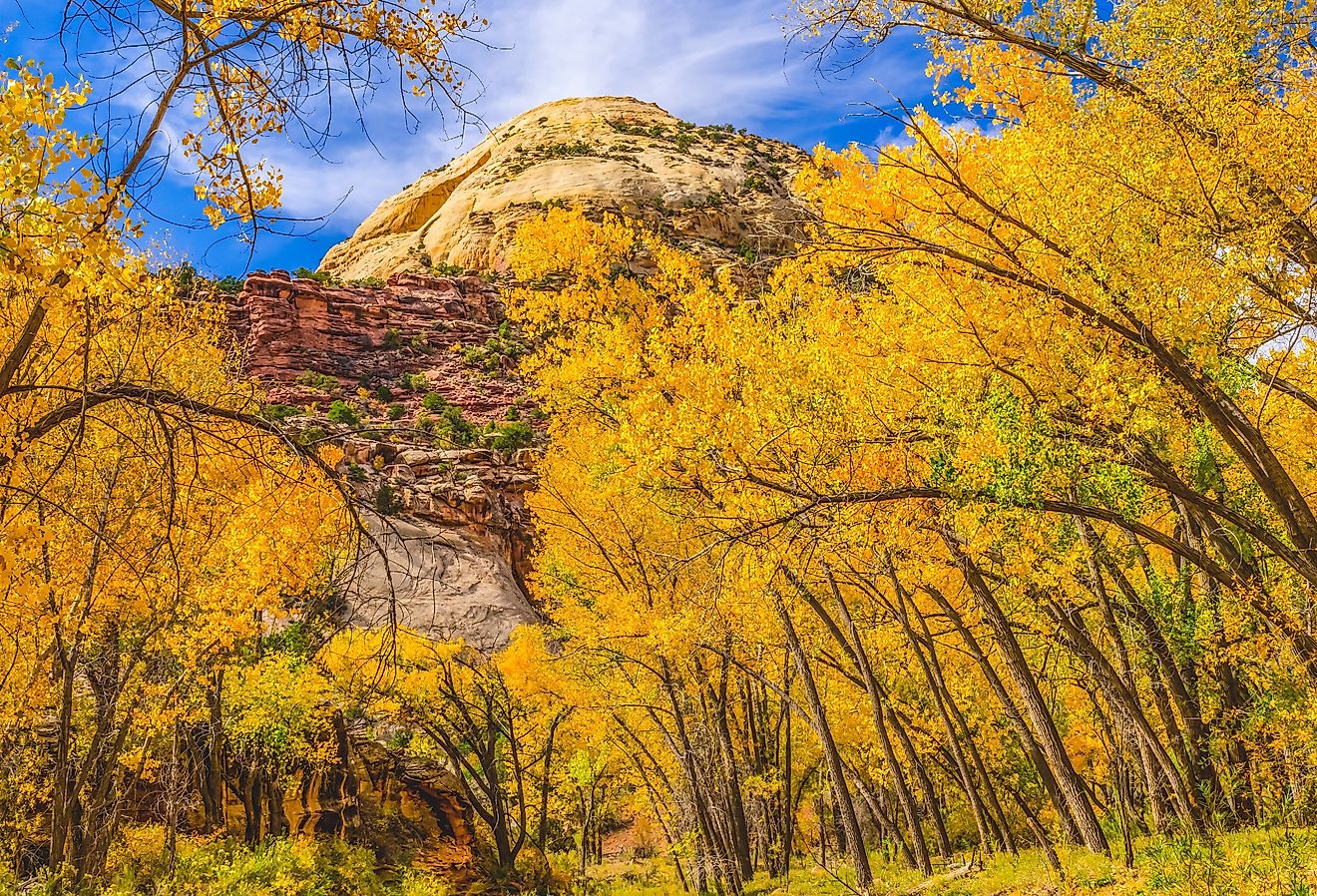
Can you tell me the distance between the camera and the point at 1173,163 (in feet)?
20.9

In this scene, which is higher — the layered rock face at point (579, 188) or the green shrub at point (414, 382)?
the layered rock face at point (579, 188)

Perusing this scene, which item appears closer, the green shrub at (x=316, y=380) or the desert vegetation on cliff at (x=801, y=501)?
the desert vegetation on cliff at (x=801, y=501)

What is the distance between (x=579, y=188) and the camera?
238ft

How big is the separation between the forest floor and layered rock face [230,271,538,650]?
67.9ft

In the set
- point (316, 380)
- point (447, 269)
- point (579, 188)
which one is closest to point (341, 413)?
point (316, 380)

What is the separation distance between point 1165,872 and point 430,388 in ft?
161

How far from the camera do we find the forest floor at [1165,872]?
19.6ft

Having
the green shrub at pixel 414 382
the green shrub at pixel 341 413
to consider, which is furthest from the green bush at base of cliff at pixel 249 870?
the green shrub at pixel 414 382

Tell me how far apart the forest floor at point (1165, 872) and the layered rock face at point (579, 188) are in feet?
166

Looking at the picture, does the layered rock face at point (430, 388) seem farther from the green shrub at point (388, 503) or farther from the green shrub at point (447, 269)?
the green shrub at point (388, 503)

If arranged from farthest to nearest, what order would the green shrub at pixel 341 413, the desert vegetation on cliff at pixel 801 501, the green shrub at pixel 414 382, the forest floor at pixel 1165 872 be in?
the green shrub at pixel 414 382 < the green shrub at pixel 341 413 < the forest floor at pixel 1165 872 < the desert vegetation on cliff at pixel 801 501

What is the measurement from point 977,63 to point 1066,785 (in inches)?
302

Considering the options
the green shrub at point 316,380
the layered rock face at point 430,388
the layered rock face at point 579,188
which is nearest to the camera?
the layered rock face at point 430,388

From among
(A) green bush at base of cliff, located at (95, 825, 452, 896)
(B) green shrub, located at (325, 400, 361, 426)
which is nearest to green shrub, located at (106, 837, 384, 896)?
(A) green bush at base of cliff, located at (95, 825, 452, 896)
